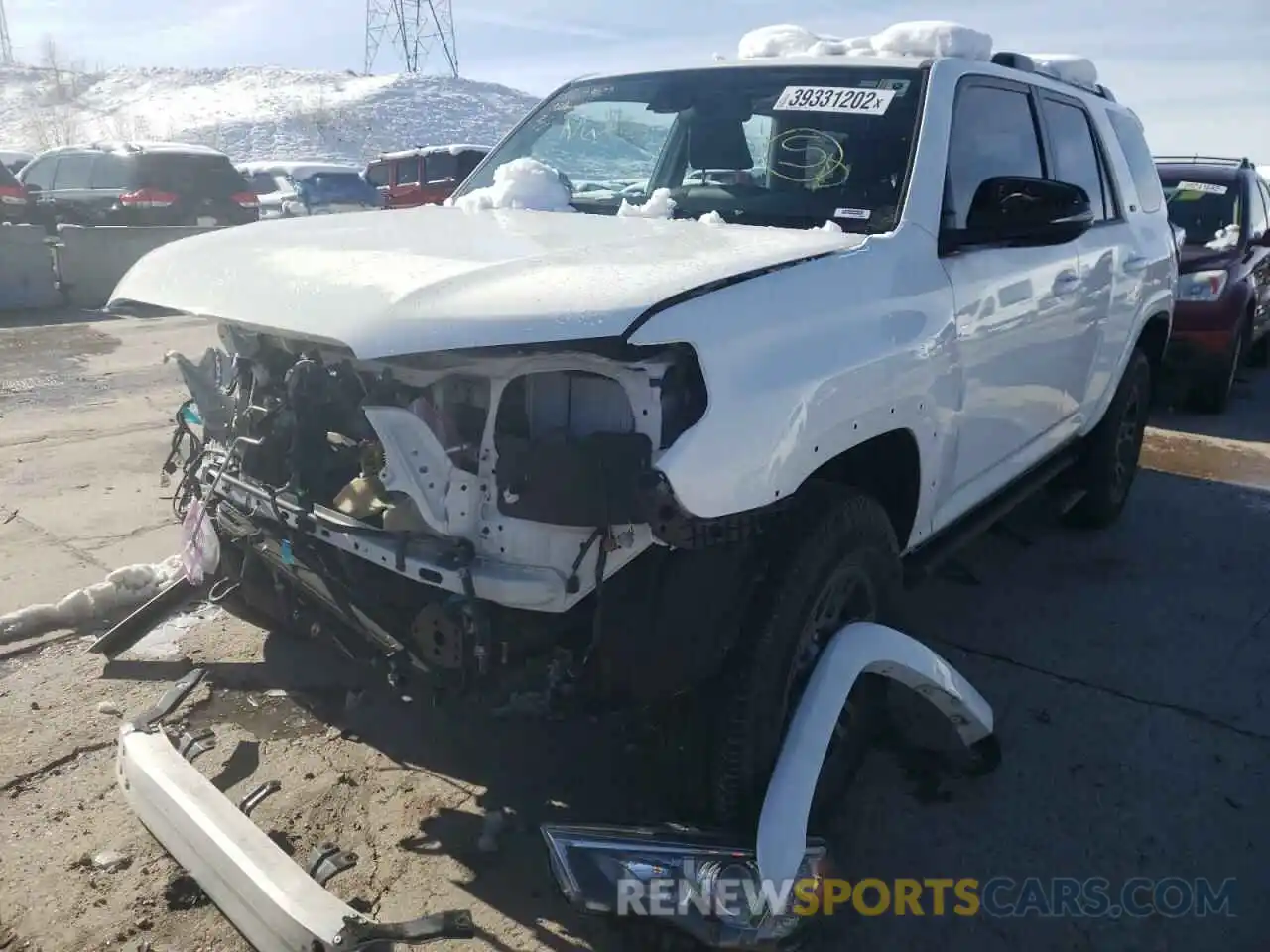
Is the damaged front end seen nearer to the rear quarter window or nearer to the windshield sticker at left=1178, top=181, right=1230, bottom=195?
the rear quarter window

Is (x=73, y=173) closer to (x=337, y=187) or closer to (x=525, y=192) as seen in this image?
(x=337, y=187)

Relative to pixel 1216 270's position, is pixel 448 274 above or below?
above

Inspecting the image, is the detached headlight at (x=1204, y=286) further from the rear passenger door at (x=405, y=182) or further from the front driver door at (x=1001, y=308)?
the rear passenger door at (x=405, y=182)

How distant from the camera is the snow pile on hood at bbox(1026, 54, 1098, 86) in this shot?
14.8ft

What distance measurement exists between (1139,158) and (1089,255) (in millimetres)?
1418

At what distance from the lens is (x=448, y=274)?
2.35 meters

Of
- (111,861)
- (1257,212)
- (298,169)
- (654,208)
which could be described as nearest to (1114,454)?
(654,208)

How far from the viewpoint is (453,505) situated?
2.39m

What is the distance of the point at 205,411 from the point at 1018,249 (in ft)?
8.47

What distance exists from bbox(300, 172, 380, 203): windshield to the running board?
2039cm

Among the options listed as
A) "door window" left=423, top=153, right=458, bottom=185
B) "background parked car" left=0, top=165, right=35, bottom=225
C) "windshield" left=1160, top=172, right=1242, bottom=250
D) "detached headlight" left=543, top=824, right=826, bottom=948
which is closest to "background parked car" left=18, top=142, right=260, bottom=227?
"background parked car" left=0, top=165, right=35, bottom=225

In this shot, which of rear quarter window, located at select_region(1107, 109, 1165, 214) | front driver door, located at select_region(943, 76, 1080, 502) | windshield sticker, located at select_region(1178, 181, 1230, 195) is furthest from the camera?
windshield sticker, located at select_region(1178, 181, 1230, 195)

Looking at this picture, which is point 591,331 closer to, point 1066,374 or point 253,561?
point 253,561

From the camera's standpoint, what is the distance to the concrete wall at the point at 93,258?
1297 centimetres
